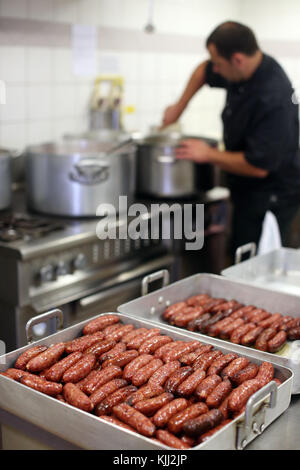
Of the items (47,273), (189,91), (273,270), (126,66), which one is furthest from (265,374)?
(126,66)

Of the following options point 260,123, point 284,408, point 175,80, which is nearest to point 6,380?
point 284,408

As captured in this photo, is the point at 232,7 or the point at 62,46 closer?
the point at 62,46

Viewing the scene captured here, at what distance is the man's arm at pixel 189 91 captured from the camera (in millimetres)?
3508

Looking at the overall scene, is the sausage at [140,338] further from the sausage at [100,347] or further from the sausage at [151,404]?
the sausage at [151,404]

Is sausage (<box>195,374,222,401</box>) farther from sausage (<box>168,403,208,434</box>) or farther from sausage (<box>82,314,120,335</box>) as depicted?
sausage (<box>82,314,120,335</box>)

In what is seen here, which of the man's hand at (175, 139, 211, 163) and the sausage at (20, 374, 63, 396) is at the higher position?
the man's hand at (175, 139, 211, 163)

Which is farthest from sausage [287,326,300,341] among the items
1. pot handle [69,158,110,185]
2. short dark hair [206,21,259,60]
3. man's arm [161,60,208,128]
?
man's arm [161,60,208,128]

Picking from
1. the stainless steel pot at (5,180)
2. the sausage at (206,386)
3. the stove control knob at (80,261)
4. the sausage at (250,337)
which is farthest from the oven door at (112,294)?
the sausage at (206,386)

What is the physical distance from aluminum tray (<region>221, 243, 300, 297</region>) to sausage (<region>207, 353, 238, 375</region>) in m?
0.73

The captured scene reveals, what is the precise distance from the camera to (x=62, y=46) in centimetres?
368

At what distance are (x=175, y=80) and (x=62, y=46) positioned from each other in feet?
3.93

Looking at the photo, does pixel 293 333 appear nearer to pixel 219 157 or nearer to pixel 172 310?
pixel 172 310

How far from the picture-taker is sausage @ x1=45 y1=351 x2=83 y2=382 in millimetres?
1440

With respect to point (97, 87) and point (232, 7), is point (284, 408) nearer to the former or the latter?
point (97, 87)
